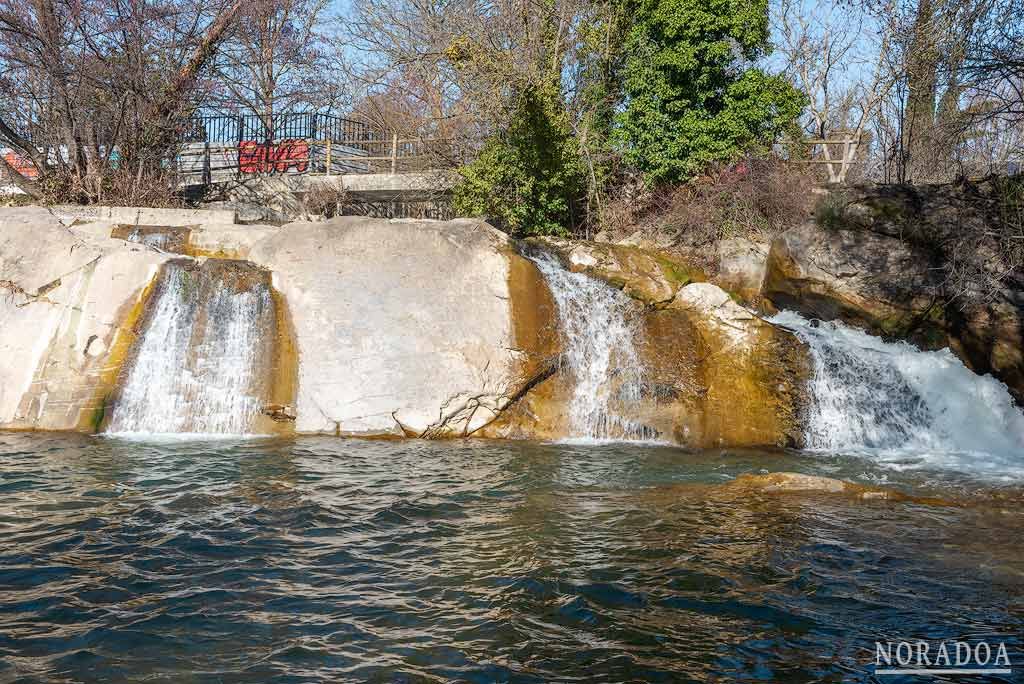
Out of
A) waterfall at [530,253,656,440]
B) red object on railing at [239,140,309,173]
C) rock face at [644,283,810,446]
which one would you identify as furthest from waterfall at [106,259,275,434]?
red object on railing at [239,140,309,173]

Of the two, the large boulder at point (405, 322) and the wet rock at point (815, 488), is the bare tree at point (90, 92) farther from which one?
the wet rock at point (815, 488)

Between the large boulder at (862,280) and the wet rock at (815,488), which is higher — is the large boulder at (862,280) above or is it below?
above

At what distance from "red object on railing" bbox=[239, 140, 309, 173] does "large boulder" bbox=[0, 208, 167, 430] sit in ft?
30.7

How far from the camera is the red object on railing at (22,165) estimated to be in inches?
614

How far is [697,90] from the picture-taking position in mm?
18141

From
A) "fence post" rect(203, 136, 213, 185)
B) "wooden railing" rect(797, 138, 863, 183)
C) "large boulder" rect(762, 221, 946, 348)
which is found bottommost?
"large boulder" rect(762, 221, 946, 348)

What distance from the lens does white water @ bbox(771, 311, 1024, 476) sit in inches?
412

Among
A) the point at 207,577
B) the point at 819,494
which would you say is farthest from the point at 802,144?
the point at 207,577

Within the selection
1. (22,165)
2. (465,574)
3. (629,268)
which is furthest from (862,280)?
(22,165)

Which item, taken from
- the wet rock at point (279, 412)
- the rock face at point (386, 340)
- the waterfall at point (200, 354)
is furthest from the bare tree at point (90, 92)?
the wet rock at point (279, 412)

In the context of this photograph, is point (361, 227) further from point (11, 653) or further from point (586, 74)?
point (586, 74)

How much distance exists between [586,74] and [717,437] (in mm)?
11299

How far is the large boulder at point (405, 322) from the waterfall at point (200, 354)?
1.62 feet

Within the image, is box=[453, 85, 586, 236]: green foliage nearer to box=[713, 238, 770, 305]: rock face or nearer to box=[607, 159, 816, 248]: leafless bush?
box=[607, 159, 816, 248]: leafless bush
